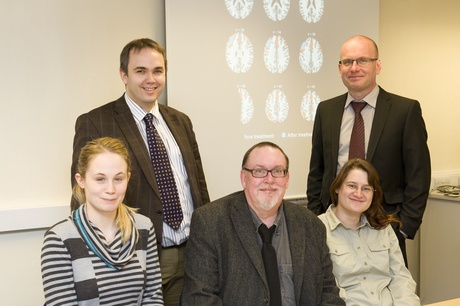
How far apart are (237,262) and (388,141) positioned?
1.20 m

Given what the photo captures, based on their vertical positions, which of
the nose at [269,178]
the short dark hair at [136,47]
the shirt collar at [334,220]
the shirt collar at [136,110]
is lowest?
the shirt collar at [334,220]

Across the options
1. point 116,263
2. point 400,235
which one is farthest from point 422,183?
point 116,263

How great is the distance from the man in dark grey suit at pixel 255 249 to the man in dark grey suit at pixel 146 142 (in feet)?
0.83

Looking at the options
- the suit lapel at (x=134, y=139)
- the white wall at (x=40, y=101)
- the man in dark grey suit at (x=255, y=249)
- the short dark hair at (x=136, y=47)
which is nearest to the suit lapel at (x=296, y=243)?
the man in dark grey suit at (x=255, y=249)

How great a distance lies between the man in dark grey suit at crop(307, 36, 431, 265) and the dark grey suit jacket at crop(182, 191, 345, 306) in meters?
0.75

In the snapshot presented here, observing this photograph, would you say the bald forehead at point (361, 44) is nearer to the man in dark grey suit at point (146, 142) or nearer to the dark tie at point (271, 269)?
the man in dark grey suit at point (146, 142)

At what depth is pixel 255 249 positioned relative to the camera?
2.18 metres

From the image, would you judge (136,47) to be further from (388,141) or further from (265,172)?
(388,141)

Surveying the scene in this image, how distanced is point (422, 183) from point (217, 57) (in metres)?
1.47

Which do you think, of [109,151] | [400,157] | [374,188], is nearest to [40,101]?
[109,151]

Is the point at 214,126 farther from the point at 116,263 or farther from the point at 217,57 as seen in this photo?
the point at 116,263

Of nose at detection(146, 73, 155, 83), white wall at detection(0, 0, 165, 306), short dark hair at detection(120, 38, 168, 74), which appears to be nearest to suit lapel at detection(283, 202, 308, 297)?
nose at detection(146, 73, 155, 83)

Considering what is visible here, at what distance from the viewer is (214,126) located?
3.42 metres

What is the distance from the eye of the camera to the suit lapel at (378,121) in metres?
2.86
